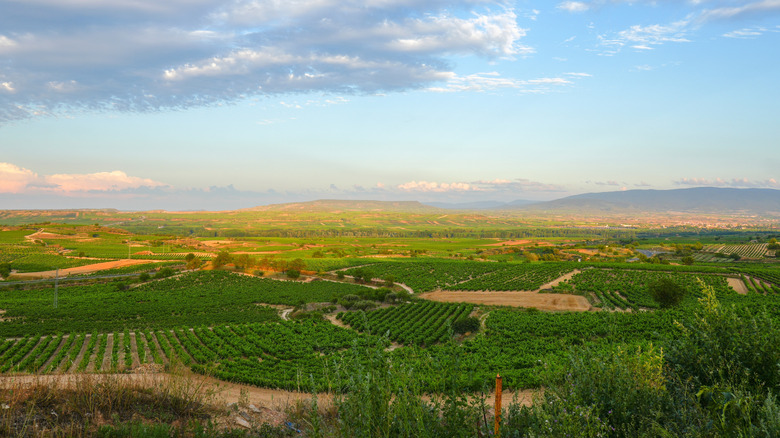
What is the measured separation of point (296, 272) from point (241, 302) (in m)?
24.2

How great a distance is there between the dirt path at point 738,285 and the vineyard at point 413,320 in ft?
135

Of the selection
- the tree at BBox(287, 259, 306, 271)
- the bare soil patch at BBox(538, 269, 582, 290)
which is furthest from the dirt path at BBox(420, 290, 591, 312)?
the tree at BBox(287, 259, 306, 271)

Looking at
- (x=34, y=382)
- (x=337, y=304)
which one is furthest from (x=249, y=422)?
(x=337, y=304)

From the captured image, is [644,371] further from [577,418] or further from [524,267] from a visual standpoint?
[524,267]

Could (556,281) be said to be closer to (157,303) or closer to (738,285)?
(738,285)

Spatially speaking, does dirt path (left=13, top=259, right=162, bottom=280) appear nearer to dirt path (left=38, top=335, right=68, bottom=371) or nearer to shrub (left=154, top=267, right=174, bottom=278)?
shrub (left=154, top=267, right=174, bottom=278)

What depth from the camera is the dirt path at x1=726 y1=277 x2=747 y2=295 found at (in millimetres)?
53625

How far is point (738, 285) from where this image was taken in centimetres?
5700

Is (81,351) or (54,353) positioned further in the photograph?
(81,351)

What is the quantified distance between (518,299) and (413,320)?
61.2 feet

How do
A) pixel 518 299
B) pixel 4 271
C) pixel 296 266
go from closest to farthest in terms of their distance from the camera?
pixel 518 299, pixel 4 271, pixel 296 266

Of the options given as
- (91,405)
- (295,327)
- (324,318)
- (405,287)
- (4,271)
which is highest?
(91,405)

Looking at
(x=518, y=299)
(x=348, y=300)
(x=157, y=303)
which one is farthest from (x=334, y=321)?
(x=518, y=299)

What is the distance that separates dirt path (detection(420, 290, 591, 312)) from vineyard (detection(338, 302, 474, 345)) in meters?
5.80
